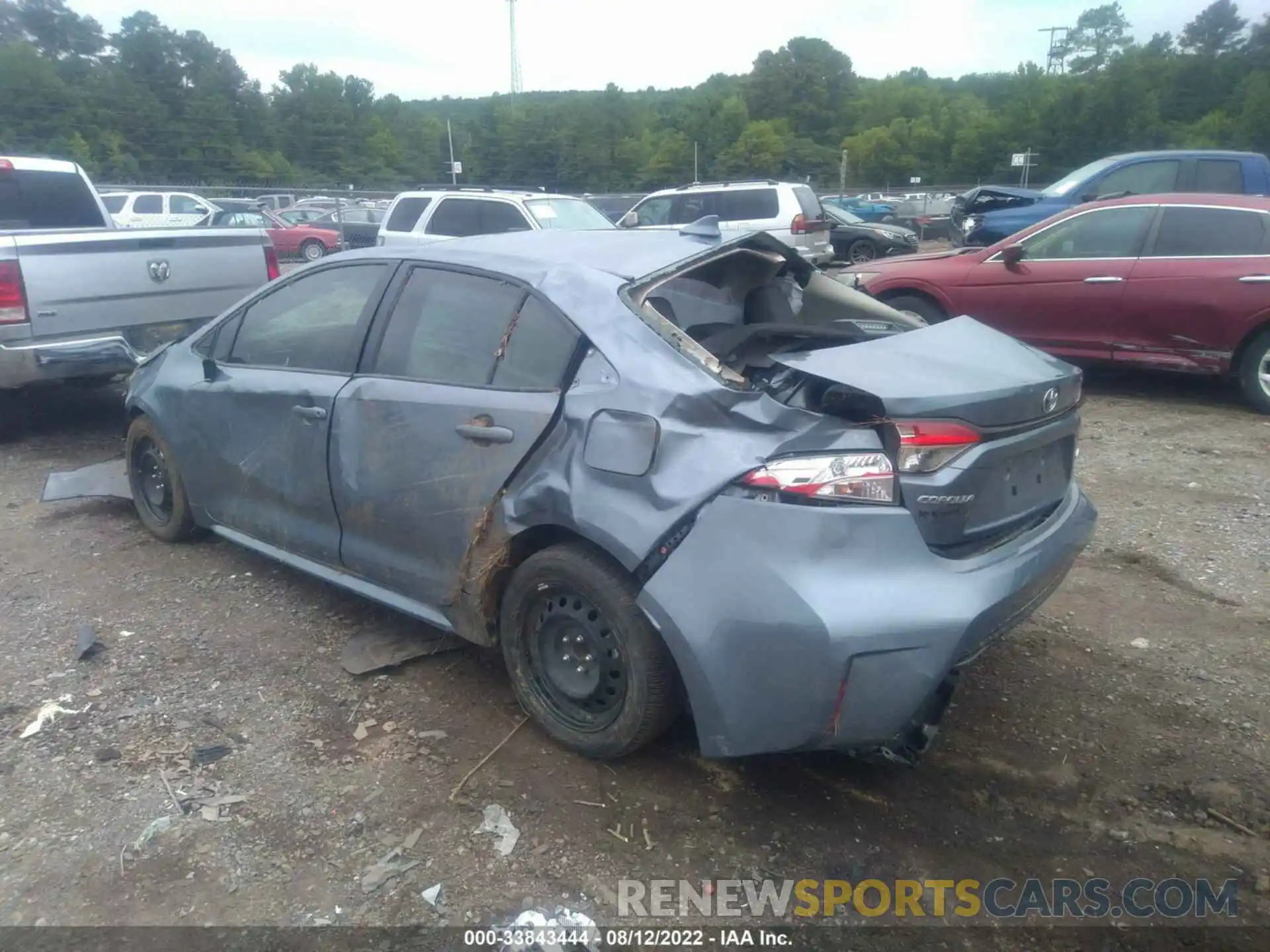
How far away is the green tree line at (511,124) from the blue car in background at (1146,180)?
31424 millimetres

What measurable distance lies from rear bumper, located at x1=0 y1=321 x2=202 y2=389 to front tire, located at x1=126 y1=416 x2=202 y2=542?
61.9 inches

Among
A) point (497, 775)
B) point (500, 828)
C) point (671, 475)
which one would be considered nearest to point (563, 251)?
point (671, 475)

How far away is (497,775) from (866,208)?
31.3 meters

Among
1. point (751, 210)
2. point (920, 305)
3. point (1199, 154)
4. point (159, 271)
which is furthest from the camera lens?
point (751, 210)

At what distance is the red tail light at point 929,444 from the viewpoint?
2715 millimetres

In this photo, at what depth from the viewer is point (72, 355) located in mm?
6426

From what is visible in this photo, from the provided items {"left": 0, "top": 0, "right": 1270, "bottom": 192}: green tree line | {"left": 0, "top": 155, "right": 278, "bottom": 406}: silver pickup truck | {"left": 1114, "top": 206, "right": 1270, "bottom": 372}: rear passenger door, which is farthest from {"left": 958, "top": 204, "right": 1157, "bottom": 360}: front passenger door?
{"left": 0, "top": 0, "right": 1270, "bottom": 192}: green tree line

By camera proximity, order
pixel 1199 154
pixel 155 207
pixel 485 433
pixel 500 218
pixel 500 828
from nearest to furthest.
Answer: pixel 500 828 → pixel 485 433 → pixel 1199 154 → pixel 500 218 → pixel 155 207

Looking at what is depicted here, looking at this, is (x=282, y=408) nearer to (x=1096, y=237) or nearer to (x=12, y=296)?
(x=12, y=296)

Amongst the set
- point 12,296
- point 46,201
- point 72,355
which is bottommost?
point 72,355

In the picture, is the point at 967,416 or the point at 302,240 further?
the point at 302,240

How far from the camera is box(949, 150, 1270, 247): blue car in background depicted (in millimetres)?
11266

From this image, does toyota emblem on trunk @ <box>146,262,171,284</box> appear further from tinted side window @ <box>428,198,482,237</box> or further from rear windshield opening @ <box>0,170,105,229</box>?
tinted side window @ <box>428,198,482,237</box>

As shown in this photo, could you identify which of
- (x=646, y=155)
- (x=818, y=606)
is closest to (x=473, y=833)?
(x=818, y=606)
